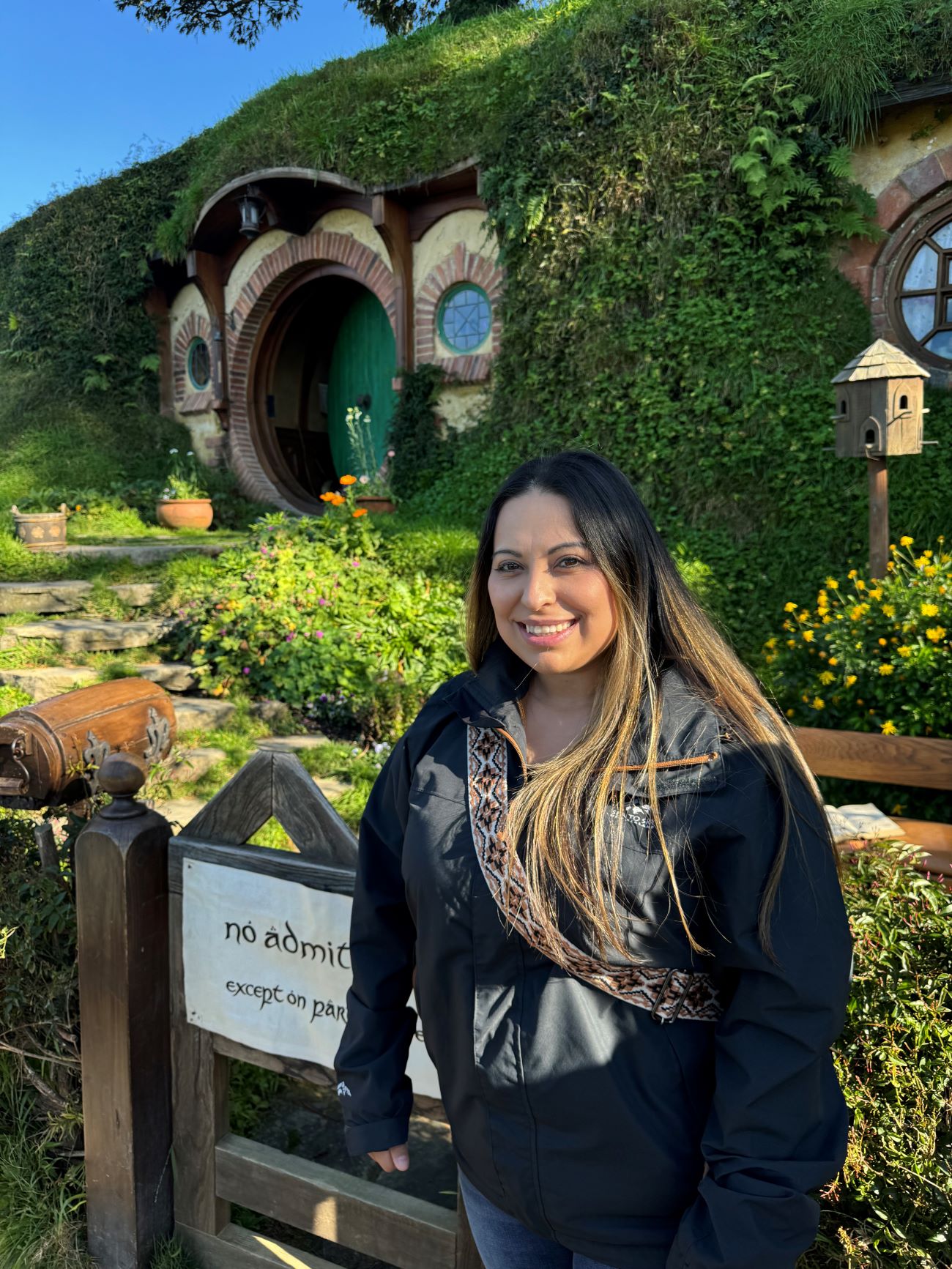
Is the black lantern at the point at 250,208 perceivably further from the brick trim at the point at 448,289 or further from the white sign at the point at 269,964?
the white sign at the point at 269,964

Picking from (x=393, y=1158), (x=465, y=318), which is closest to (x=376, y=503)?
(x=465, y=318)

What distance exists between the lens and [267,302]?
10297 millimetres

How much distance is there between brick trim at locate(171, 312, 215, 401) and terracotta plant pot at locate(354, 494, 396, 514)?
3418 mm

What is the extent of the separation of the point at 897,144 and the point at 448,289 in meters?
4.05

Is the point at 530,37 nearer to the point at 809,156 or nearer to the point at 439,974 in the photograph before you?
the point at 809,156

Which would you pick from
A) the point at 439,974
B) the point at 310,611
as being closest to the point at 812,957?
the point at 439,974

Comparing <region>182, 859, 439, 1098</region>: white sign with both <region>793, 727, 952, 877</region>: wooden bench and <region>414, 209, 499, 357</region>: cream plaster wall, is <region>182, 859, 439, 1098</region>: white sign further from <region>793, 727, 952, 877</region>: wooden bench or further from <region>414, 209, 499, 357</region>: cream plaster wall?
<region>414, 209, 499, 357</region>: cream plaster wall

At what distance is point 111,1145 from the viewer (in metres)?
→ 1.99

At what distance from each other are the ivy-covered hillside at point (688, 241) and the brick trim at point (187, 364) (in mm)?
3017

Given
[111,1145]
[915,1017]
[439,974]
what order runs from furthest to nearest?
[111,1145]
[915,1017]
[439,974]

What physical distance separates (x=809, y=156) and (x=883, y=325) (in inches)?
52.2

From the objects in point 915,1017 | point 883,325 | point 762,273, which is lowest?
point 915,1017

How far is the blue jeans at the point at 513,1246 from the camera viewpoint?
1338mm

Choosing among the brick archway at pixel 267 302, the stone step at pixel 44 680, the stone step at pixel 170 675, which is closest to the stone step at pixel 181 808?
the stone step at pixel 44 680
